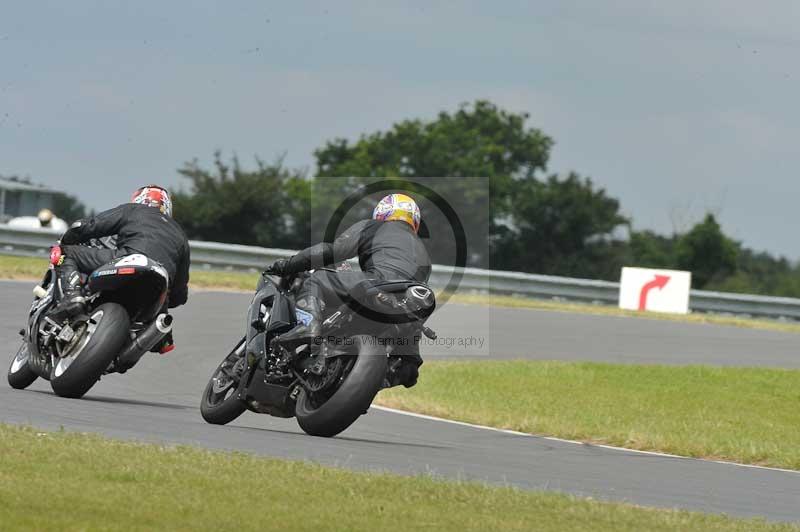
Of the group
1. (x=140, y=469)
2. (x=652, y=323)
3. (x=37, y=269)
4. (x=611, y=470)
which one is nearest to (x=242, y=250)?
(x=37, y=269)

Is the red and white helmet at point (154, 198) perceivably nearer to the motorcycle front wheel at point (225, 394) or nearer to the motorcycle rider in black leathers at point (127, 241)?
the motorcycle rider in black leathers at point (127, 241)

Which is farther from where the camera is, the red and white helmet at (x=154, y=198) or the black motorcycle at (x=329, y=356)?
the red and white helmet at (x=154, y=198)

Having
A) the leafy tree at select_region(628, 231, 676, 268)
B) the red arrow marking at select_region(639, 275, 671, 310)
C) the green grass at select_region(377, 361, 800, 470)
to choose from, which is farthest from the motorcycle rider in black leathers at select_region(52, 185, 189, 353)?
the leafy tree at select_region(628, 231, 676, 268)

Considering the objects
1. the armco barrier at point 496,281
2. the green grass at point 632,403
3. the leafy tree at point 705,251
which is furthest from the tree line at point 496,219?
the green grass at point 632,403

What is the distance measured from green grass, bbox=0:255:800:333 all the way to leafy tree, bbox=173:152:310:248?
3122 centimetres

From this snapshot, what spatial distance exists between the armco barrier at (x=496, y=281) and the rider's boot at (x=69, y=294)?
1685 centimetres

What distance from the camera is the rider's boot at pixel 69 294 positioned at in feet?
36.4

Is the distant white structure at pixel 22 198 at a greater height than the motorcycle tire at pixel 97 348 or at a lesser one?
greater

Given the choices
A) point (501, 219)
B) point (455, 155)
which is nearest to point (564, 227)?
point (501, 219)

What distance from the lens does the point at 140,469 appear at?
7641 millimetres

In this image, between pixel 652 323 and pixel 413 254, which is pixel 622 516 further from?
pixel 652 323

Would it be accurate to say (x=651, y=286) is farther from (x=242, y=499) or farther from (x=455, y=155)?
(x=455, y=155)

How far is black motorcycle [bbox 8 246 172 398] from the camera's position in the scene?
1091 cm

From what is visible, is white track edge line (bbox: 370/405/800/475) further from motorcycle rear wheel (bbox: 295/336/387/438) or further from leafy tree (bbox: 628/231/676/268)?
leafy tree (bbox: 628/231/676/268)
